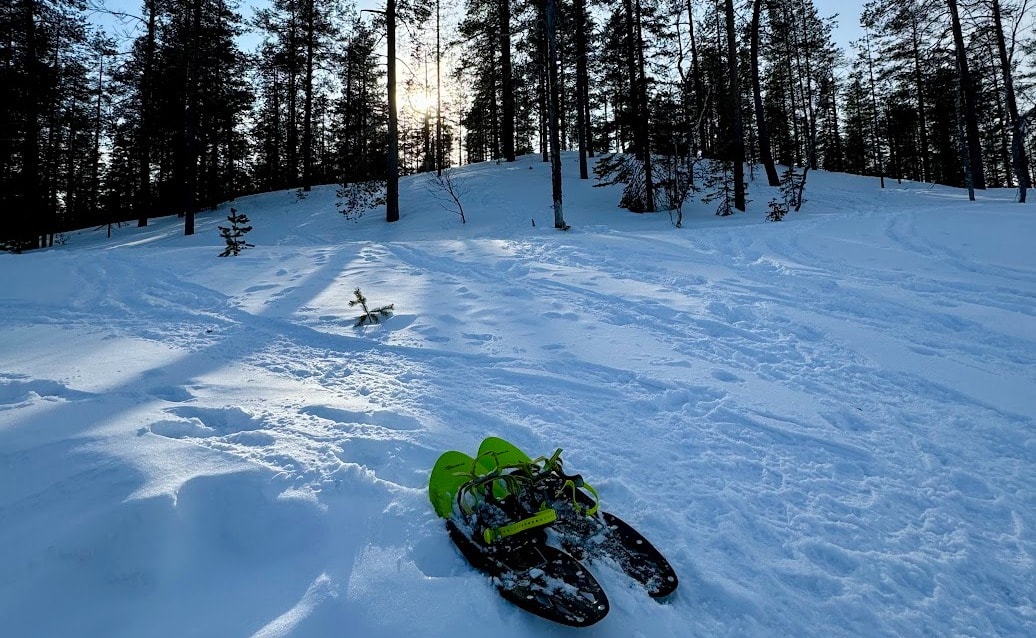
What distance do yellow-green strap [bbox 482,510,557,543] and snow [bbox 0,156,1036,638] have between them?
18 centimetres

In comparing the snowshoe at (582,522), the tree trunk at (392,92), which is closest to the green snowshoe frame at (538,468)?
the snowshoe at (582,522)

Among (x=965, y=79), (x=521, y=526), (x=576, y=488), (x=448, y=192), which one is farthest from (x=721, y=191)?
(x=521, y=526)

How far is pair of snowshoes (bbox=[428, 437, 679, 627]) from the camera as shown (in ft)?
6.48

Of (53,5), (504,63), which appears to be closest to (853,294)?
(504,63)

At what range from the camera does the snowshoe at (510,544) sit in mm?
1922

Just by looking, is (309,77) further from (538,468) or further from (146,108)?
(538,468)

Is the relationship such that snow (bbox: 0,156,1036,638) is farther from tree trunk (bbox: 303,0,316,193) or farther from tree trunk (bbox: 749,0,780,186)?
tree trunk (bbox: 303,0,316,193)

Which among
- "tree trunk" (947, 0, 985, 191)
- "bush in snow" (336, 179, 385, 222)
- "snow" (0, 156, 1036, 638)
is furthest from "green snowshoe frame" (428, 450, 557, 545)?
"tree trunk" (947, 0, 985, 191)

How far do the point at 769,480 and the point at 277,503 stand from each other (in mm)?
2696

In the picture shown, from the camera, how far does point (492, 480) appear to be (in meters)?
2.53

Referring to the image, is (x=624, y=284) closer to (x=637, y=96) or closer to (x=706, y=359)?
(x=706, y=359)

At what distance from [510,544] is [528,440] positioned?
41.3 inches

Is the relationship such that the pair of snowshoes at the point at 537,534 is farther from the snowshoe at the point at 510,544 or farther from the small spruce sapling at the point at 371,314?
the small spruce sapling at the point at 371,314

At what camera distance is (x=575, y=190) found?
19.1 meters
